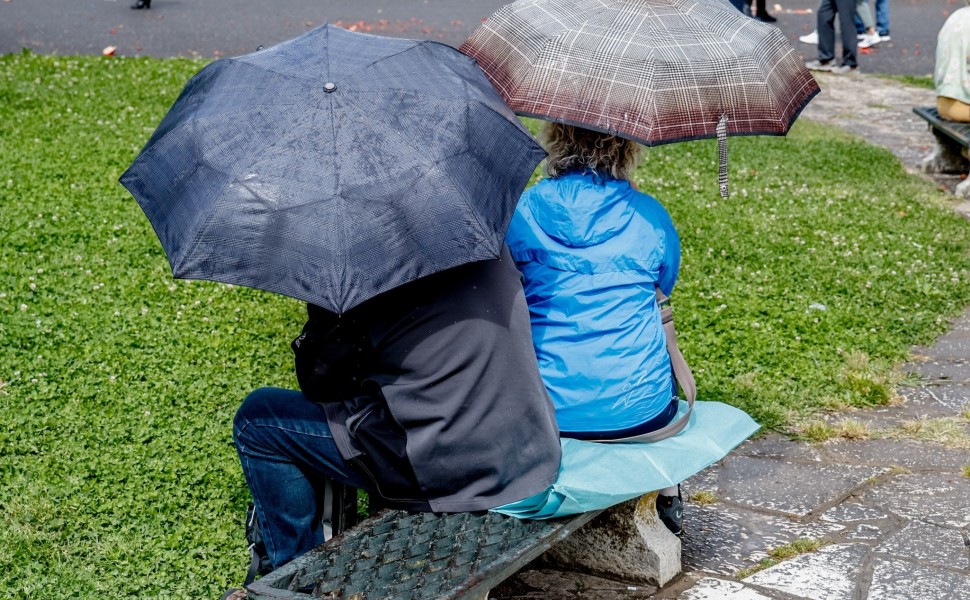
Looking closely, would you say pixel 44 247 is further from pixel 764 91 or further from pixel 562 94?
pixel 764 91

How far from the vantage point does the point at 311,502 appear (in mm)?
3422

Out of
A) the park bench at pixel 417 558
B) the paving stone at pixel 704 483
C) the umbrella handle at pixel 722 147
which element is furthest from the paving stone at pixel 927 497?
the umbrella handle at pixel 722 147

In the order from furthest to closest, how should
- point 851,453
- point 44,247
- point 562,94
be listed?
point 44,247 → point 851,453 → point 562,94

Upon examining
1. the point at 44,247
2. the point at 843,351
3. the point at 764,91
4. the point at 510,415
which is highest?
the point at 764,91

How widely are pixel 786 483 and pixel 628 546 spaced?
106 centimetres

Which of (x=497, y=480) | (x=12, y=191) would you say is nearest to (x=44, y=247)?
(x=12, y=191)

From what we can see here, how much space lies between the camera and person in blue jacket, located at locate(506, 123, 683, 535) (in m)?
3.55

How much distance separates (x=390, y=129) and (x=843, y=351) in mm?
3386

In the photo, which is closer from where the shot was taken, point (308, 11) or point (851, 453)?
point (851, 453)

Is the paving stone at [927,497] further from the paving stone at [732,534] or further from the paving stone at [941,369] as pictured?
the paving stone at [941,369]

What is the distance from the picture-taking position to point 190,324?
565cm

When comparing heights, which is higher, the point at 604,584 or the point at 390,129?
the point at 390,129

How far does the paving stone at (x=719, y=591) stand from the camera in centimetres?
375

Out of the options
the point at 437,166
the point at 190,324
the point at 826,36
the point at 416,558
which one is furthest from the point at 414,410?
the point at 826,36
